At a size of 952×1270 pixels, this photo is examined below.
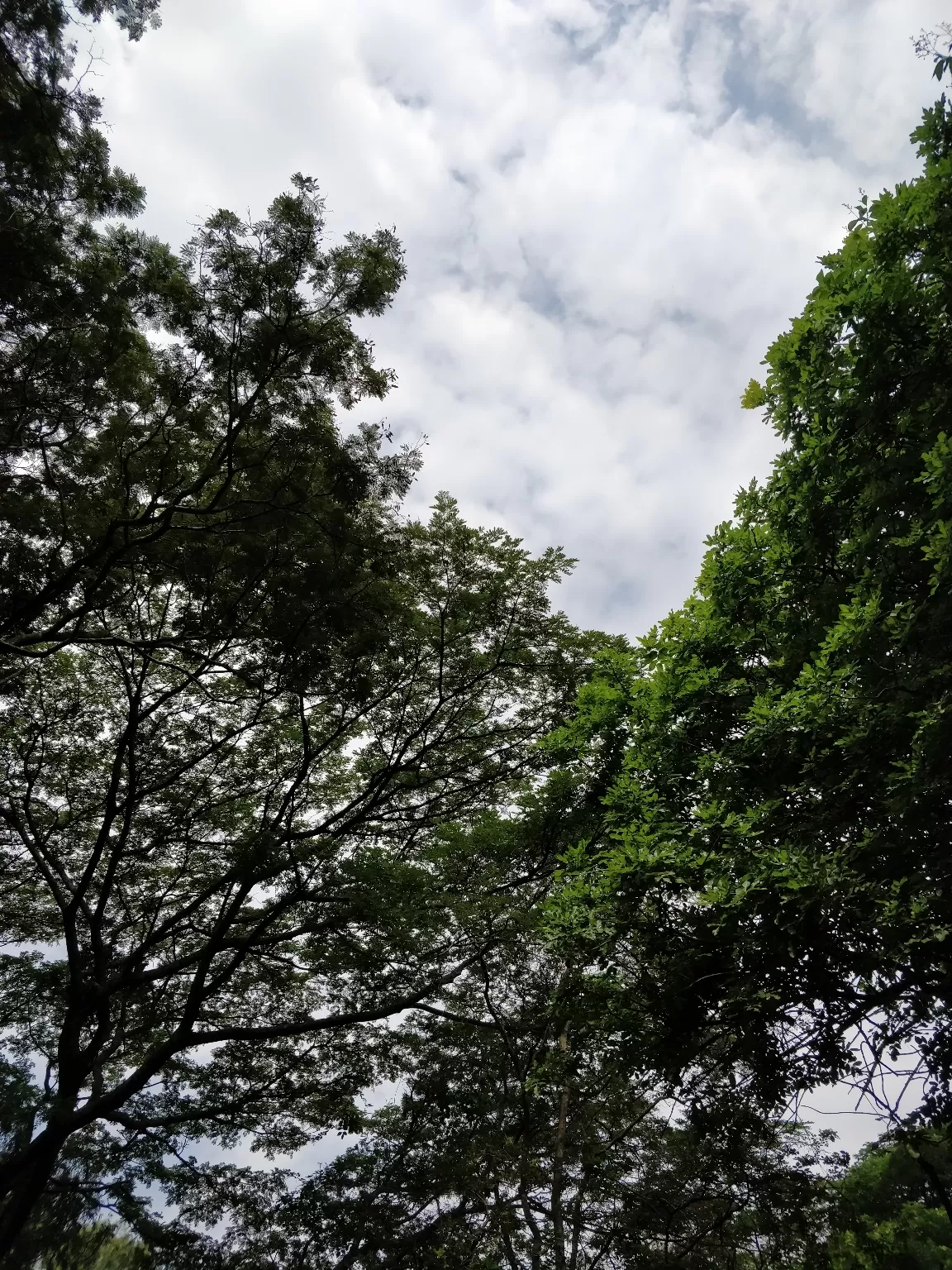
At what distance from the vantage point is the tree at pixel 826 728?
15.3 ft

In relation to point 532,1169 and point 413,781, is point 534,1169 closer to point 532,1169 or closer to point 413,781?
point 532,1169

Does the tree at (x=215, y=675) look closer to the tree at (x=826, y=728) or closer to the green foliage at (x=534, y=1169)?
the green foliage at (x=534, y=1169)

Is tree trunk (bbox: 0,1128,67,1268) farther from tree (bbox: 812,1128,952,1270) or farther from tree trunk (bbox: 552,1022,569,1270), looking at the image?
tree (bbox: 812,1128,952,1270)

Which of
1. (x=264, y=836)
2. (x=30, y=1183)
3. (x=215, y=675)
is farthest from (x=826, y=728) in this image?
(x=30, y=1183)

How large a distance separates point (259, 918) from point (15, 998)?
4224mm

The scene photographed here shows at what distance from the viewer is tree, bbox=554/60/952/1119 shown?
4.67 m

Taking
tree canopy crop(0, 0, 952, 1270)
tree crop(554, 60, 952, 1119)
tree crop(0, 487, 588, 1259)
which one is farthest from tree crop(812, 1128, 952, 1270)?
tree crop(0, 487, 588, 1259)

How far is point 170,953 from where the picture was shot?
444 inches

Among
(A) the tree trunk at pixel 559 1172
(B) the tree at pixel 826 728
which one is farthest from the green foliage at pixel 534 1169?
(B) the tree at pixel 826 728

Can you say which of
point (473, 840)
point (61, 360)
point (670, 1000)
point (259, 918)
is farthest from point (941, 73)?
point (259, 918)

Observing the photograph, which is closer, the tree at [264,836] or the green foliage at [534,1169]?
the green foliage at [534,1169]

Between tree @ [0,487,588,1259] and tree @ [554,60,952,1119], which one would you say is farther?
tree @ [0,487,588,1259]

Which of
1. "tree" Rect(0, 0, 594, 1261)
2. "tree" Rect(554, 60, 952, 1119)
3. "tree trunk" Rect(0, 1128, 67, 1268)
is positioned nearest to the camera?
"tree" Rect(554, 60, 952, 1119)

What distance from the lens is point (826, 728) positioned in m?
5.15
